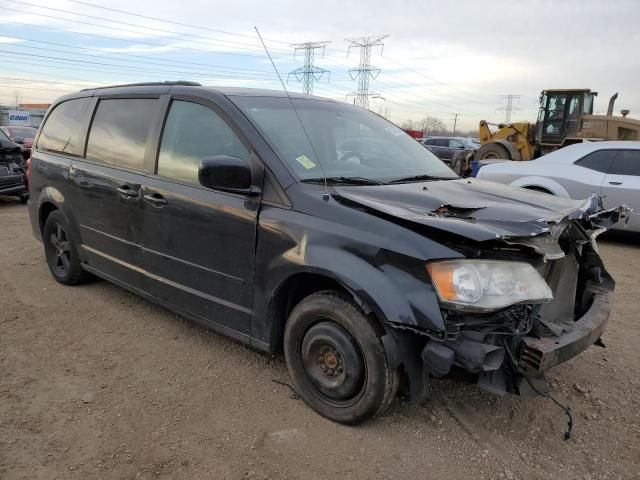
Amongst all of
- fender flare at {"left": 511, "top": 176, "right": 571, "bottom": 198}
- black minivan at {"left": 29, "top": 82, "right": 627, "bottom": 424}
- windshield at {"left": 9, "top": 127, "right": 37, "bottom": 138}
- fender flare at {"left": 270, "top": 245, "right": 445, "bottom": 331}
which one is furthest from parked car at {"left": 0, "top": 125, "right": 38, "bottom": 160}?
fender flare at {"left": 270, "top": 245, "right": 445, "bottom": 331}

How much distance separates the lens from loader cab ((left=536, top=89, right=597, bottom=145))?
16594mm

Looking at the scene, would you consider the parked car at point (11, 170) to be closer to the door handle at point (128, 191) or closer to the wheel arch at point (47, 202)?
the wheel arch at point (47, 202)

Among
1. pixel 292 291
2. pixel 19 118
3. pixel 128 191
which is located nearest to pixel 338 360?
pixel 292 291

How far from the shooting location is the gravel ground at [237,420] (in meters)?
2.54

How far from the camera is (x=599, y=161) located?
784cm

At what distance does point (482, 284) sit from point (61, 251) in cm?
422

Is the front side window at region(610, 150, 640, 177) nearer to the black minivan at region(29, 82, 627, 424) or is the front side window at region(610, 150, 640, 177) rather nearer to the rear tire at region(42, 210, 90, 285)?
the black minivan at region(29, 82, 627, 424)

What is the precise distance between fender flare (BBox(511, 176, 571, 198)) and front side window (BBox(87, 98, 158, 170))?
18.3 ft

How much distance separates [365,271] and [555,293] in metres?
1.17

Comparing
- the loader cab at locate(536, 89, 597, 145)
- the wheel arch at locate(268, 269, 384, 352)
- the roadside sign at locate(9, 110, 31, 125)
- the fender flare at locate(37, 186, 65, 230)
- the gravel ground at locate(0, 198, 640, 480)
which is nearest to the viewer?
the gravel ground at locate(0, 198, 640, 480)

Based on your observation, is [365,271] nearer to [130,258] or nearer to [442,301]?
[442,301]

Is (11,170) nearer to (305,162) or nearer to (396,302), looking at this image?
(305,162)

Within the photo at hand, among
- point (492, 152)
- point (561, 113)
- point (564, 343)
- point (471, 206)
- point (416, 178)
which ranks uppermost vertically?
point (561, 113)

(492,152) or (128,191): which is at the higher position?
(492,152)
